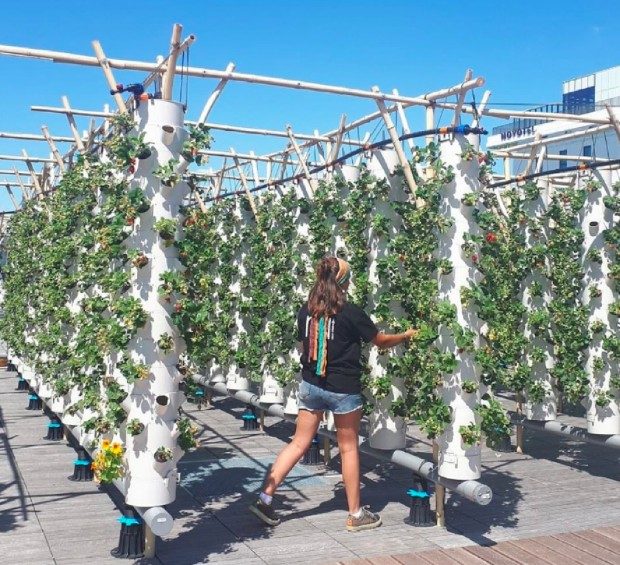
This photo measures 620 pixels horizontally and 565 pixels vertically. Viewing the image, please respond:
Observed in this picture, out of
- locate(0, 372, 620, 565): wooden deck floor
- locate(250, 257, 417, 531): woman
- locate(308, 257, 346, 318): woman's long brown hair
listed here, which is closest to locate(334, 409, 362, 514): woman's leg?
locate(250, 257, 417, 531): woman

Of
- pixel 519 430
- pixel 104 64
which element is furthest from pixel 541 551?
pixel 104 64

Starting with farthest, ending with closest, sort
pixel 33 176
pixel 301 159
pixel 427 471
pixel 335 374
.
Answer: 1. pixel 33 176
2. pixel 301 159
3. pixel 427 471
4. pixel 335 374

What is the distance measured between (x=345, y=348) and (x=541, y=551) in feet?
6.48

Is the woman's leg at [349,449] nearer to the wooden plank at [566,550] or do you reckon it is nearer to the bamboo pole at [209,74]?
the wooden plank at [566,550]

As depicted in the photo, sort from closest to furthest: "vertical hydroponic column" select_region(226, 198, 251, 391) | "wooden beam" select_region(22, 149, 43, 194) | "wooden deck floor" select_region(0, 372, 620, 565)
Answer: "wooden deck floor" select_region(0, 372, 620, 565) < "vertical hydroponic column" select_region(226, 198, 251, 391) < "wooden beam" select_region(22, 149, 43, 194)

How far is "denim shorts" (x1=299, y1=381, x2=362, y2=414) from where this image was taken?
5605mm

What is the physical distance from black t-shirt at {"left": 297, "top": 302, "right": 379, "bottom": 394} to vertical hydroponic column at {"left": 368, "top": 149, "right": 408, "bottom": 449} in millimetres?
817

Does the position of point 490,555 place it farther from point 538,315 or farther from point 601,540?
point 538,315

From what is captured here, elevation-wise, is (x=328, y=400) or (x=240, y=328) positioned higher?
(x=240, y=328)

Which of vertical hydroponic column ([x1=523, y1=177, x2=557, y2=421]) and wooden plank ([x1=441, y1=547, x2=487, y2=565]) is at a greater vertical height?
vertical hydroponic column ([x1=523, y1=177, x2=557, y2=421])

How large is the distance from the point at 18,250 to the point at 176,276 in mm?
7729

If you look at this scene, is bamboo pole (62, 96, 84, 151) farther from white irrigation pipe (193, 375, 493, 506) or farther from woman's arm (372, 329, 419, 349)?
woman's arm (372, 329, 419, 349)

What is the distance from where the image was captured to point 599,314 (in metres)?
7.79

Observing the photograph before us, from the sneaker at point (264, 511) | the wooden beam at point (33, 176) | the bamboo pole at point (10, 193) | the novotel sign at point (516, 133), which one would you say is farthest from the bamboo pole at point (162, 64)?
the novotel sign at point (516, 133)
